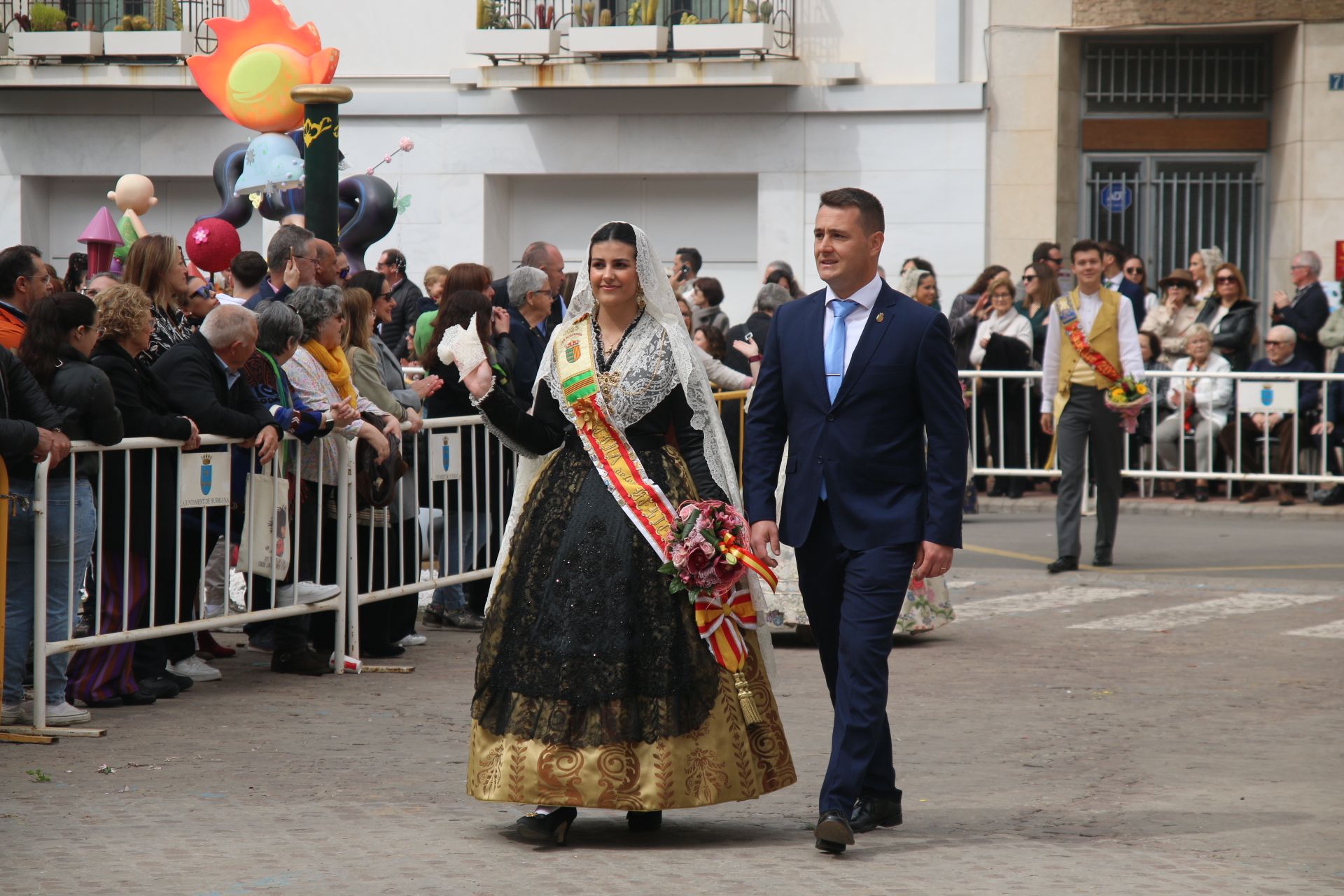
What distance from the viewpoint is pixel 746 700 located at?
5.84m

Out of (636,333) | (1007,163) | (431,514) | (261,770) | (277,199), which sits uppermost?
(1007,163)

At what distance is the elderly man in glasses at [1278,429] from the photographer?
16.2 m

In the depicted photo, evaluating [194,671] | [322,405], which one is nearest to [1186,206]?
[322,405]

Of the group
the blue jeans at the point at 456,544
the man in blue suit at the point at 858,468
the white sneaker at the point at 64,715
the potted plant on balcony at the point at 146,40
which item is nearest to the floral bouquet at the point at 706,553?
the man in blue suit at the point at 858,468

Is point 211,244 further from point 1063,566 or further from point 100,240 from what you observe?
point 1063,566

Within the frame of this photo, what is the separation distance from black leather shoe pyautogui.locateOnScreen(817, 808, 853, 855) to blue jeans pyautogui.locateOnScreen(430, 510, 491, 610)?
4.78 meters

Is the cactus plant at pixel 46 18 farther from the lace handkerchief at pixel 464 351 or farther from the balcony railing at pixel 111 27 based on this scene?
the lace handkerchief at pixel 464 351

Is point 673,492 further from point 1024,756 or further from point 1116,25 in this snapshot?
point 1116,25

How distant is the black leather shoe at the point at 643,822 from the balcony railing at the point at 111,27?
2019 cm

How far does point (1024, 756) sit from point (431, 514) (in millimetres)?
3783

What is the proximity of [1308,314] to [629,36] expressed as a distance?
9506 millimetres

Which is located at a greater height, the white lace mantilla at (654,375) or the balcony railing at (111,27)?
the balcony railing at (111,27)

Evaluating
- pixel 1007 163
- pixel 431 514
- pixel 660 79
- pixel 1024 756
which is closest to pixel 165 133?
pixel 660 79

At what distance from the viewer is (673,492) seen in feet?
→ 19.4
